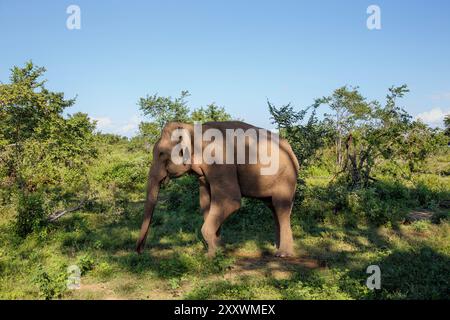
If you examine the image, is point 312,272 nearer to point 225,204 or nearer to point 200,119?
point 225,204

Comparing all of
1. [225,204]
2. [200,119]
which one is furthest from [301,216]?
[200,119]

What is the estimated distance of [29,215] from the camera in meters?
10.4

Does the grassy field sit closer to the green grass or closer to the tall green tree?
the green grass

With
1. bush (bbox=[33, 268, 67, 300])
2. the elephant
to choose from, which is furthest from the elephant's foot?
bush (bbox=[33, 268, 67, 300])

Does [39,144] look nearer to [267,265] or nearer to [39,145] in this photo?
[39,145]

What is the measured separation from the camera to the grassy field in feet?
20.9

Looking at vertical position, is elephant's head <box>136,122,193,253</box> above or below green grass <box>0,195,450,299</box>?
above

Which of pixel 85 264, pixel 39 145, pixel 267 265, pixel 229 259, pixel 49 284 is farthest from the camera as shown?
pixel 39 145

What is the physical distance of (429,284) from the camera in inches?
255

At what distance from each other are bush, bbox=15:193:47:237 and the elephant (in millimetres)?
3595

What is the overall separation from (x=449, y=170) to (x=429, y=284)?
19858 millimetres

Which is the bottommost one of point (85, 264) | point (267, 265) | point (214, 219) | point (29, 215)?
point (267, 265)

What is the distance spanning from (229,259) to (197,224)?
3.83m

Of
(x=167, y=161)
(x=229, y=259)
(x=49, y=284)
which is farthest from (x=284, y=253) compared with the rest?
(x=49, y=284)
